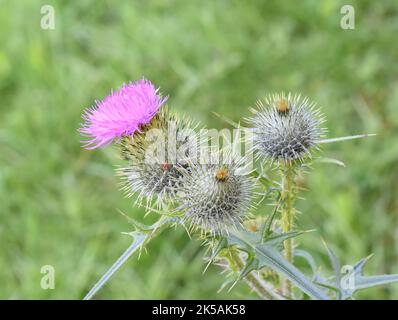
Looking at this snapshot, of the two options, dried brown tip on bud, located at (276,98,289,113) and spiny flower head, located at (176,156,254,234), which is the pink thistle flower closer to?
spiny flower head, located at (176,156,254,234)

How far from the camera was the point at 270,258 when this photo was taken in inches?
71.3

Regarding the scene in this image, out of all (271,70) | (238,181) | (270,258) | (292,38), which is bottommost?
(270,258)

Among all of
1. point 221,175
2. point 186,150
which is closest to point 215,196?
point 221,175

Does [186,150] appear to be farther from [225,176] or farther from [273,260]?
[273,260]

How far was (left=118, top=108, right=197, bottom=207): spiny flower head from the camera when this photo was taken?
82.8 inches

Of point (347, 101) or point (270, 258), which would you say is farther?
point (347, 101)

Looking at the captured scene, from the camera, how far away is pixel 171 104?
4543mm

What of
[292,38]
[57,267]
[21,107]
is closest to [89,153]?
[21,107]

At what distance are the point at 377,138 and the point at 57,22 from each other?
2947 mm

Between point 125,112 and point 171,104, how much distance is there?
2443 mm

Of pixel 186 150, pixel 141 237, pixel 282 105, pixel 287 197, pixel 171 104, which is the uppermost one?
pixel 171 104

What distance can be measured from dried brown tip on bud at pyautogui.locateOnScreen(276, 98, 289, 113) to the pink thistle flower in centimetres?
42

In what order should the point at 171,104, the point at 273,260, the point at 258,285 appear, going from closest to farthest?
1. the point at 273,260
2. the point at 258,285
3. the point at 171,104
